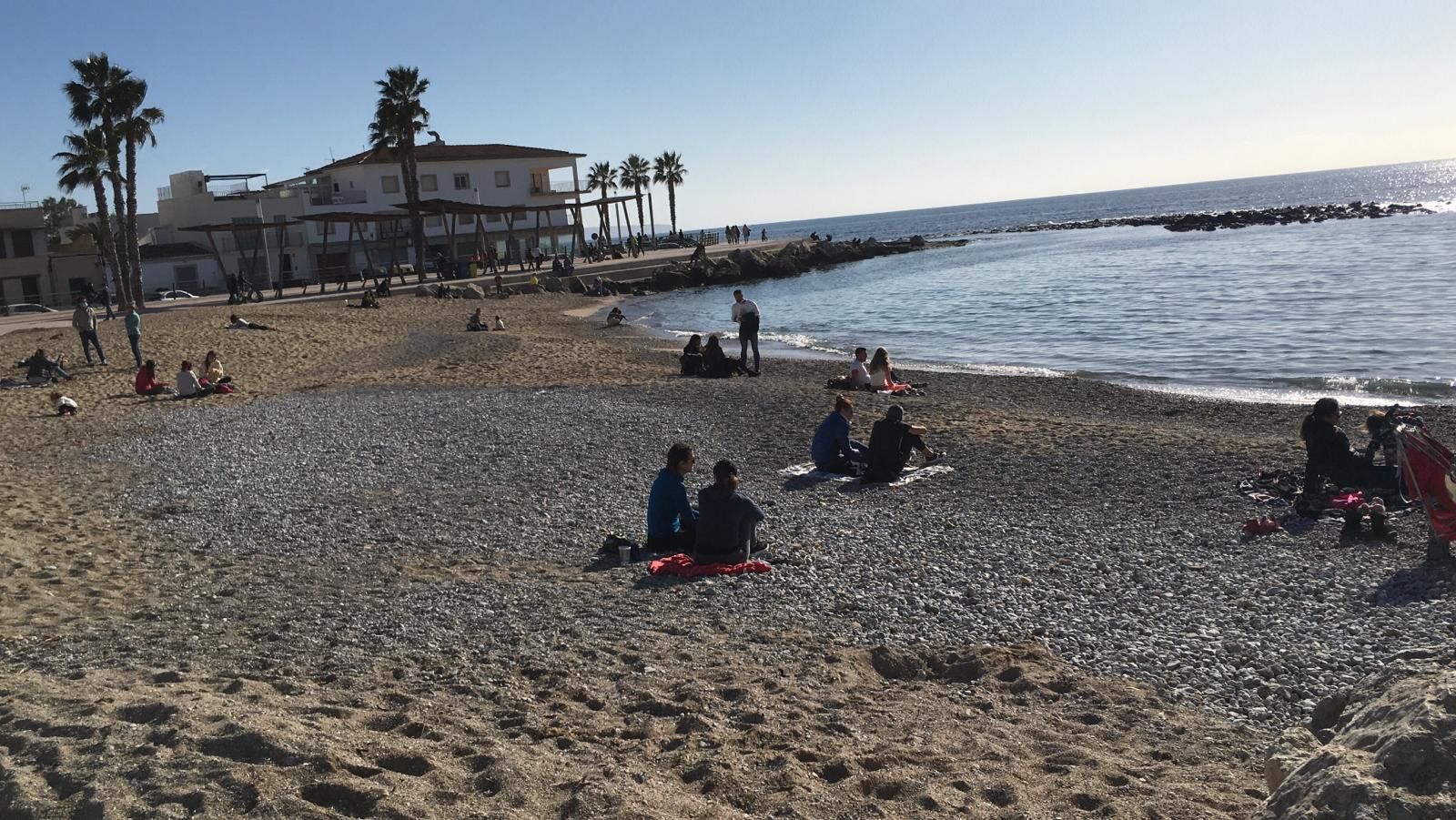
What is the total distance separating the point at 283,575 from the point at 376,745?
166 inches

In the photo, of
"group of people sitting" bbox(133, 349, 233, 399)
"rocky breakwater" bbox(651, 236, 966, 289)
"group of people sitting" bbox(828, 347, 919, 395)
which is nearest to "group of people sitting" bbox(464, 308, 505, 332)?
"group of people sitting" bbox(133, 349, 233, 399)

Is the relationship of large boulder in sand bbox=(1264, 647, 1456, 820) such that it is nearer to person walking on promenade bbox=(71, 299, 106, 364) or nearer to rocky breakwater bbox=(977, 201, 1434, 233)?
person walking on promenade bbox=(71, 299, 106, 364)

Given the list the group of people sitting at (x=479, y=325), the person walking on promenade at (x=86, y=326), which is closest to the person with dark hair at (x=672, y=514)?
the person walking on promenade at (x=86, y=326)

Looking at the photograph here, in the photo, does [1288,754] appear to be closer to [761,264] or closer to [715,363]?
[715,363]

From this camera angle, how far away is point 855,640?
24.0 ft

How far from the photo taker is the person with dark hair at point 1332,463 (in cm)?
1004

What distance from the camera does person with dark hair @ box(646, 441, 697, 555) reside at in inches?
373

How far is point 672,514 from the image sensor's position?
9.59 meters

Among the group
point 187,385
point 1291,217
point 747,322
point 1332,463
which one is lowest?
point 1332,463

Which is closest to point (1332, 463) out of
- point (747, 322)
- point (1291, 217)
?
point (747, 322)

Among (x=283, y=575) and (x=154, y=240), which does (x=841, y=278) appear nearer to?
(x=154, y=240)

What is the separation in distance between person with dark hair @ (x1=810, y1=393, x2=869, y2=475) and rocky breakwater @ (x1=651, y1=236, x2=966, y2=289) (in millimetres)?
42419

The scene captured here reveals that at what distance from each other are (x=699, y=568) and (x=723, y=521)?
1.42ft

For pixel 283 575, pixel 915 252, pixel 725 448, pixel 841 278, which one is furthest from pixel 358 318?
pixel 915 252
